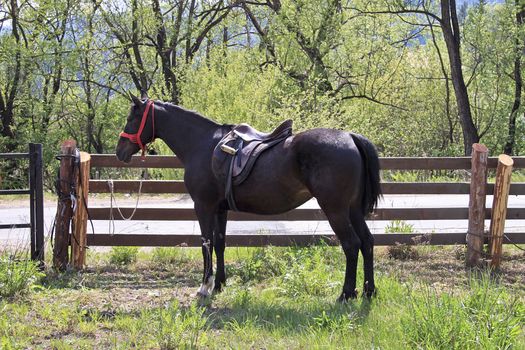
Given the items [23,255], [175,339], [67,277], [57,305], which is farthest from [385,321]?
[23,255]

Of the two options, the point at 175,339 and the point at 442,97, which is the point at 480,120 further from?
the point at 175,339

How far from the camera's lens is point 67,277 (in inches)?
273

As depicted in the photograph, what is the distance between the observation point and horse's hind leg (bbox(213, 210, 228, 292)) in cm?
646

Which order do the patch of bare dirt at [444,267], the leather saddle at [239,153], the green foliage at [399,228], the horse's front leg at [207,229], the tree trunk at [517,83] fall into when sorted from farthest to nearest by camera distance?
the tree trunk at [517,83] < the green foliage at [399,228] < the patch of bare dirt at [444,267] < the horse's front leg at [207,229] < the leather saddle at [239,153]

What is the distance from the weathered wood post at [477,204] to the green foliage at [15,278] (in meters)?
5.28

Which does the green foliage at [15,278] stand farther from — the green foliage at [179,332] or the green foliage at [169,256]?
the green foliage at [179,332]

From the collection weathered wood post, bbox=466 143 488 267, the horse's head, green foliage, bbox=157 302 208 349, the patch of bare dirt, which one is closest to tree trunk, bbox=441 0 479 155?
the patch of bare dirt

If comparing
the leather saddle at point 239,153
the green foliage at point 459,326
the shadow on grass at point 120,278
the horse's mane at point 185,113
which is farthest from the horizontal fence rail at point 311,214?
the green foliage at point 459,326

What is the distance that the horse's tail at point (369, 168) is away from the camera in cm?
578

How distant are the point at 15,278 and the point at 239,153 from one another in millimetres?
2661

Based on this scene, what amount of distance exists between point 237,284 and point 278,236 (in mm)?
1253

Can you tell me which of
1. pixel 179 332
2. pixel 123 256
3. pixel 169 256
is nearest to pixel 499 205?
pixel 169 256

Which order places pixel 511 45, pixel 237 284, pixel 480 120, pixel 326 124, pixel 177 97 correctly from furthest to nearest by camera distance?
pixel 480 120, pixel 177 97, pixel 511 45, pixel 326 124, pixel 237 284

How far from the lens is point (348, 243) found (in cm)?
560
